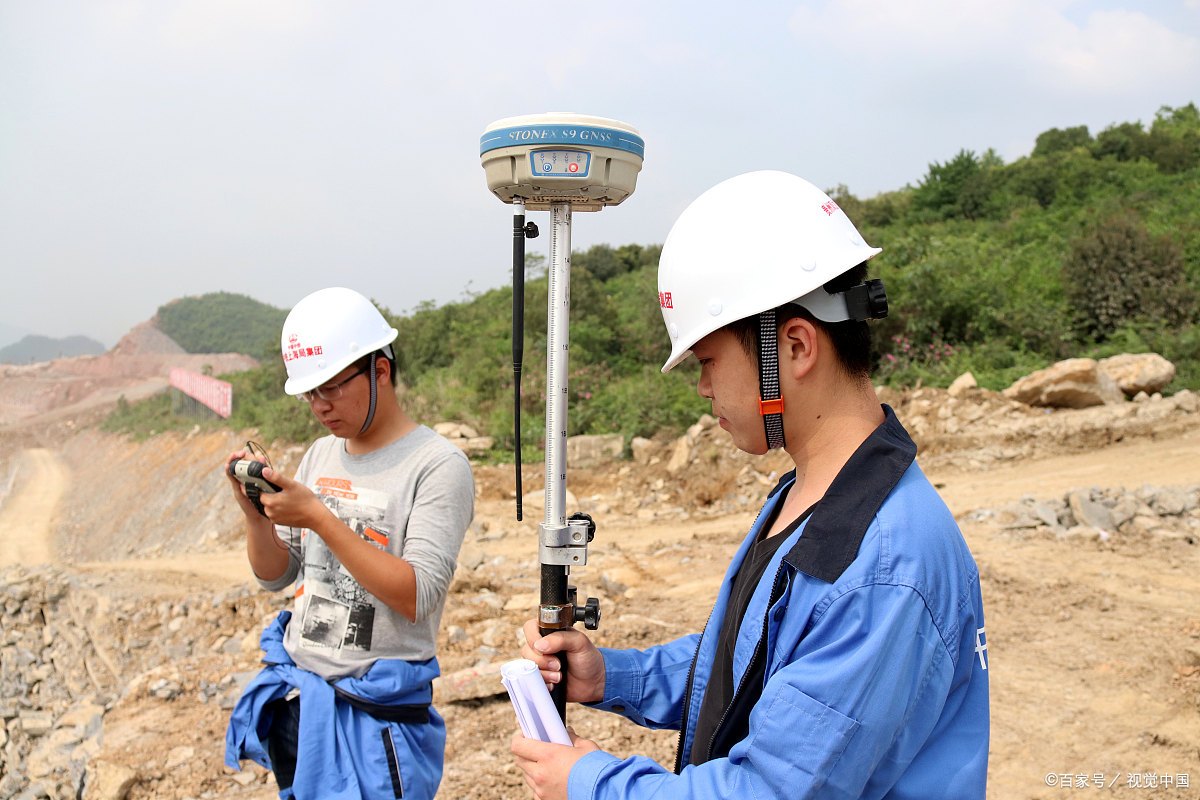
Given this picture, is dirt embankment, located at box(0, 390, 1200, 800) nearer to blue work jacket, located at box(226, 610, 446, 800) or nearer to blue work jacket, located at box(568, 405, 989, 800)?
blue work jacket, located at box(226, 610, 446, 800)

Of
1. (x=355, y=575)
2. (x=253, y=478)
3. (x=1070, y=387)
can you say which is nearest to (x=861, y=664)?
(x=355, y=575)

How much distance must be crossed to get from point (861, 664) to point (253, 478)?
1.59 metres

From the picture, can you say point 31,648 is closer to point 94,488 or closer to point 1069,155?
point 94,488

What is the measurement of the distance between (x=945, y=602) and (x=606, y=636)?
4.68 m

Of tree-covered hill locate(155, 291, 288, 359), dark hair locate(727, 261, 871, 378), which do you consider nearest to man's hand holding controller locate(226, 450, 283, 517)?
dark hair locate(727, 261, 871, 378)

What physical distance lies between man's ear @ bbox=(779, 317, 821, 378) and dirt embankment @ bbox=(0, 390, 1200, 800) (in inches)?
125

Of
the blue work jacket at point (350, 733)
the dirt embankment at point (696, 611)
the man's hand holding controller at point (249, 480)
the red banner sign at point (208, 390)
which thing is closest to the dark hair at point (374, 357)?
the man's hand holding controller at point (249, 480)

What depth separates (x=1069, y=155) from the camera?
24.5 m

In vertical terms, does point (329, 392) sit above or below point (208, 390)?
below

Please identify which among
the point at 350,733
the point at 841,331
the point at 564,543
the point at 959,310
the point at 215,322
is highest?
the point at 215,322

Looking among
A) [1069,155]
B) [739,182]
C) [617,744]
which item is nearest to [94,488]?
[617,744]

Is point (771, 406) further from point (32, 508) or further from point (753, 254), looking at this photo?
point (32, 508)

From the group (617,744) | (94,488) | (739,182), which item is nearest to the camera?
(739,182)

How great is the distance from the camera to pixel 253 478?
2.19 m
